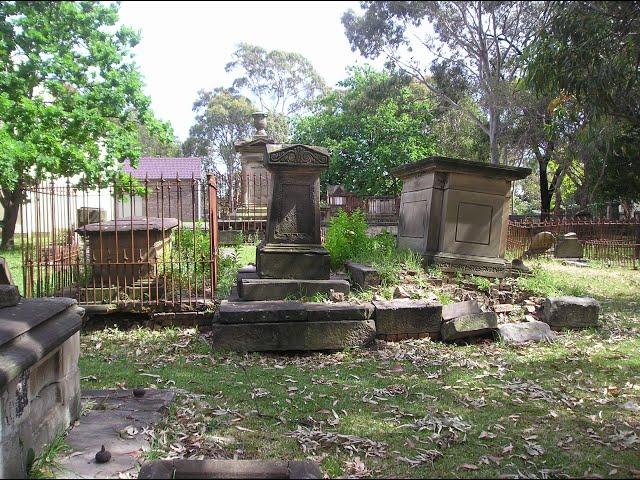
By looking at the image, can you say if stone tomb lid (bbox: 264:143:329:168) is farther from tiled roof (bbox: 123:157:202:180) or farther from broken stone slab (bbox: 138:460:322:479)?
tiled roof (bbox: 123:157:202:180)

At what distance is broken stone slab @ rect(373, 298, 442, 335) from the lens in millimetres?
6383

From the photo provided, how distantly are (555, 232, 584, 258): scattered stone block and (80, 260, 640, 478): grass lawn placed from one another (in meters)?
8.86

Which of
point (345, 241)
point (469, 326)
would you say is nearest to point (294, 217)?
point (345, 241)

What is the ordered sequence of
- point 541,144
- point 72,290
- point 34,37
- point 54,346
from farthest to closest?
point 541,144 → point 34,37 → point 72,290 → point 54,346

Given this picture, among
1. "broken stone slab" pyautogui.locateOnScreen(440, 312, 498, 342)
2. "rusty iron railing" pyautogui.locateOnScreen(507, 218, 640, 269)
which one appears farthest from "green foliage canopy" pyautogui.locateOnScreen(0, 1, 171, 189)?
"rusty iron railing" pyautogui.locateOnScreen(507, 218, 640, 269)

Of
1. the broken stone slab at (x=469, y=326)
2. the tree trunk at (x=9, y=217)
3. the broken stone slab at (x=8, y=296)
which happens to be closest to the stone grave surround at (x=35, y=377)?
the broken stone slab at (x=8, y=296)

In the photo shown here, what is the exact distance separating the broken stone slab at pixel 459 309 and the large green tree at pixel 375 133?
1794 centimetres

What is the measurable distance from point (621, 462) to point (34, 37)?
11.1m

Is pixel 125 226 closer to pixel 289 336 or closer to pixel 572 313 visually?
pixel 289 336

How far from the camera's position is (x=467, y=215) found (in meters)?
8.87

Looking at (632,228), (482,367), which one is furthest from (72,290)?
(632,228)

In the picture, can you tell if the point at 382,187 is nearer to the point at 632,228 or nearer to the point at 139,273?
the point at 632,228

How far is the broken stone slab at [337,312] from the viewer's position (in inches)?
242

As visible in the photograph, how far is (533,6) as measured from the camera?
4496mm
